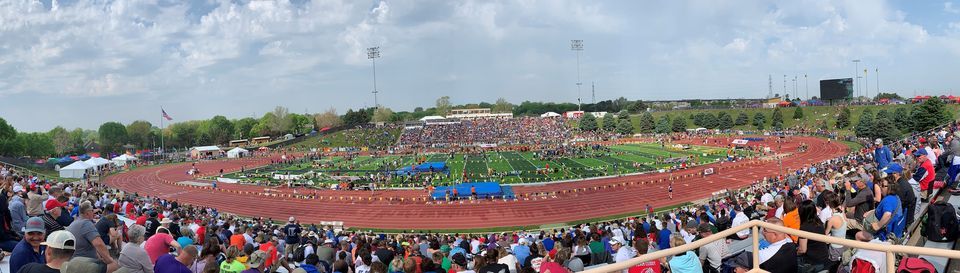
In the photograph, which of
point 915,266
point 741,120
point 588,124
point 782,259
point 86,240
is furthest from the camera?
point 588,124

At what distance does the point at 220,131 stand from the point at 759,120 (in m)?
117

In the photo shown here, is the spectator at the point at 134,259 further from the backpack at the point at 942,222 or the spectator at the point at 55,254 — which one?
the backpack at the point at 942,222

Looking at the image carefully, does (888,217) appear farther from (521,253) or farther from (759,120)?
(759,120)

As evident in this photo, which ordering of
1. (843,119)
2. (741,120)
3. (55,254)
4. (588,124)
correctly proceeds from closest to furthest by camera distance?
1. (55,254)
2. (843,119)
3. (741,120)
4. (588,124)

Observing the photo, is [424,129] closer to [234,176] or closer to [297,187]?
[234,176]

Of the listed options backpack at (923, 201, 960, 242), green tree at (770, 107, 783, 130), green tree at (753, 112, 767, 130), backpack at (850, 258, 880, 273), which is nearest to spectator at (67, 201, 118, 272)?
backpack at (850, 258, 880, 273)

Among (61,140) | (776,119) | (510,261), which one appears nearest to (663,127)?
(776,119)

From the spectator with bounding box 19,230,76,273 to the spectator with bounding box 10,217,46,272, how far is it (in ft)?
3.89

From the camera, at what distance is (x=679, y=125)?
307 feet

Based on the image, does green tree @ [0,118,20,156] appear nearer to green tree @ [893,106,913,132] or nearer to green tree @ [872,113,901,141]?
green tree @ [872,113,901,141]

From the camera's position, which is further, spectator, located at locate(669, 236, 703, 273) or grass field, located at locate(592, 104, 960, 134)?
grass field, located at locate(592, 104, 960, 134)

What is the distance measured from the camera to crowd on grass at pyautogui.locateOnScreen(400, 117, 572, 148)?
278 feet

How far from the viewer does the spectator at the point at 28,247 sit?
17.9ft

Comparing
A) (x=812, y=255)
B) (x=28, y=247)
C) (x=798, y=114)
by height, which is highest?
(x=798, y=114)
